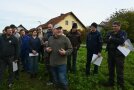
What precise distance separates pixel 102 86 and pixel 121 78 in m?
0.95

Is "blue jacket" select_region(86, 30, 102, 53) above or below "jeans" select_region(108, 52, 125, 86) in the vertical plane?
above

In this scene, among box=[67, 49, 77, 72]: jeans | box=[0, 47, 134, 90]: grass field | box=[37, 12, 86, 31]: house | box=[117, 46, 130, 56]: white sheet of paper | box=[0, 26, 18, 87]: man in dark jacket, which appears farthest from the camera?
box=[37, 12, 86, 31]: house

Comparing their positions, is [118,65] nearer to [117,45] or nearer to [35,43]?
[117,45]

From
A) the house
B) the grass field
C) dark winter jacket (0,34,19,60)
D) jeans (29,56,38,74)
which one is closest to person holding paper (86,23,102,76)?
the grass field

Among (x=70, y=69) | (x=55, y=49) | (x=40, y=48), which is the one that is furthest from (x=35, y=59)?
(x=55, y=49)

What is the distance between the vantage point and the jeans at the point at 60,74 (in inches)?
415

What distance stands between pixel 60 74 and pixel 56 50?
0.74m

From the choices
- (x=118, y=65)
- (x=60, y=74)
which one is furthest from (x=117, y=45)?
(x=60, y=74)

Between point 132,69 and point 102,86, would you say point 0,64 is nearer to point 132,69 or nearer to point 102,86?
point 102,86

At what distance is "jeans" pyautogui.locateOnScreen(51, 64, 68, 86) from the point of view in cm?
1054

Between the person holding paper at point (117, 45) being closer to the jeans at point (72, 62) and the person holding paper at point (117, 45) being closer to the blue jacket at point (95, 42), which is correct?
the blue jacket at point (95, 42)

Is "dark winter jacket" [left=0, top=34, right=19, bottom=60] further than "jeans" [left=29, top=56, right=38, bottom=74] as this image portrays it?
→ No

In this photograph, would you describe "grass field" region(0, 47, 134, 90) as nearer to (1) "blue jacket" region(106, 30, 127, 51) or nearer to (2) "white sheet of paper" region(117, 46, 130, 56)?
(2) "white sheet of paper" region(117, 46, 130, 56)

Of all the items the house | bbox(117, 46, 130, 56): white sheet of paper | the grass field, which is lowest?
the grass field
